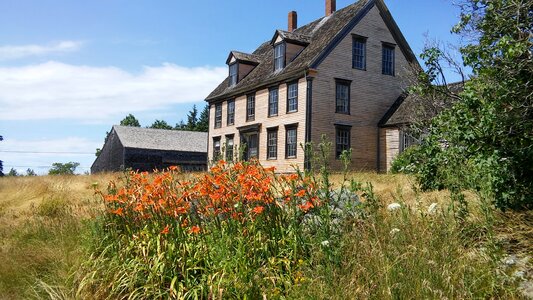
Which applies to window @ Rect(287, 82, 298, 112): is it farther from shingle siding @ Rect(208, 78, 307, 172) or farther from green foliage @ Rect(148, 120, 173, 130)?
green foliage @ Rect(148, 120, 173, 130)

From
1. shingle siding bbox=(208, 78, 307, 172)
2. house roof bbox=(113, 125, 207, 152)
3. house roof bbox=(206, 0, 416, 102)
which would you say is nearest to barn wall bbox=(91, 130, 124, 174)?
house roof bbox=(113, 125, 207, 152)

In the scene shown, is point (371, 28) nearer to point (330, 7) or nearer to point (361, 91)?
point (361, 91)

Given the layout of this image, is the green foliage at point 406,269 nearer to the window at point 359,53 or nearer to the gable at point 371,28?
the gable at point 371,28

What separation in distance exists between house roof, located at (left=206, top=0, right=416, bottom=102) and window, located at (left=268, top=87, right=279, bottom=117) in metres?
0.49

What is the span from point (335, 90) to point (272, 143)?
175 inches

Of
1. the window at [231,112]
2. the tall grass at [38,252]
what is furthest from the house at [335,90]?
the tall grass at [38,252]

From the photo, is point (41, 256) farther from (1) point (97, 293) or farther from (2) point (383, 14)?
(2) point (383, 14)

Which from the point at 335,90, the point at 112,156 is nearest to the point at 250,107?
the point at 335,90

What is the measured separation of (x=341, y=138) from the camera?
24.6m

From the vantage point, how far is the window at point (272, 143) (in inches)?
1029

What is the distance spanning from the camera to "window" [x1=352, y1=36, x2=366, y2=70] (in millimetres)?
25312

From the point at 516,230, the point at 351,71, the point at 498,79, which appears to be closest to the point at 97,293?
the point at 516,230

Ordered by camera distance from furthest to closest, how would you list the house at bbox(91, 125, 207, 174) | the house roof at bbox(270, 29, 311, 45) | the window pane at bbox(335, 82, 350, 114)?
the house at bbox(91, 125, 207, 174)
the house roof at bbox(270, 29, 311, 45)
the window pane at bbox(335, 82, 350, 114)

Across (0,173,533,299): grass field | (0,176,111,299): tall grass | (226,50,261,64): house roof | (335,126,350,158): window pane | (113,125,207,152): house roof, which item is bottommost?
(0,176,111,299): tall grass
